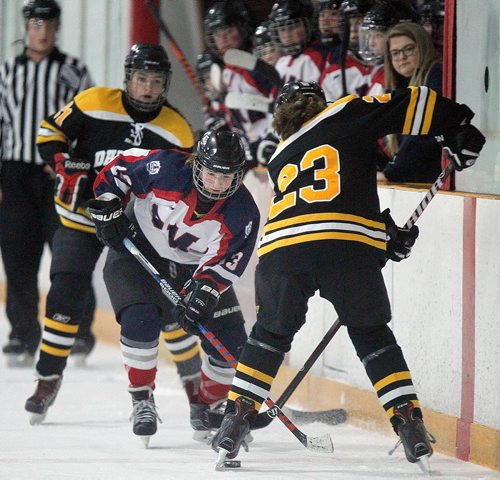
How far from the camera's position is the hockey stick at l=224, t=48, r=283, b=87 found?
5.03 m

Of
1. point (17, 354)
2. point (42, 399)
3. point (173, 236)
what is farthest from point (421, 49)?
point (17, 354)

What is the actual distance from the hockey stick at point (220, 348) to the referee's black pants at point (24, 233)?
5.16 feet

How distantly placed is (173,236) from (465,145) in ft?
3.03

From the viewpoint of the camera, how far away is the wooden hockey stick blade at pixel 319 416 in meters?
4.22

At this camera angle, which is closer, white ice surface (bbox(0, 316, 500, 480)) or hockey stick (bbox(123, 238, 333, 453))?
white ice surface (bbox(0, 316, 500, 480))

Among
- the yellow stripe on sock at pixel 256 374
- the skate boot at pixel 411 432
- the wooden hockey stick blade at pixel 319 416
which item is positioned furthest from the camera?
the wooden hockey stick blade at pixel 319 416

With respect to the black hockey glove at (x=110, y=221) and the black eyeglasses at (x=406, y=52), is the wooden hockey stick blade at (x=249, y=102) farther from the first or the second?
the black hockey glove at (x=110, y=221)

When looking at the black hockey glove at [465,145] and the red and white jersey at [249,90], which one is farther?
the red and white jersey at [249,90]

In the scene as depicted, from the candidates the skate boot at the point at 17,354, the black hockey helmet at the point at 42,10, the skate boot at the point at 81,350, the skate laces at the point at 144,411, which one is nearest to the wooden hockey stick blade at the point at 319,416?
the skate laces at the point at 144,411

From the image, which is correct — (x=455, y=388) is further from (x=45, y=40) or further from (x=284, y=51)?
(x=45, y=40)

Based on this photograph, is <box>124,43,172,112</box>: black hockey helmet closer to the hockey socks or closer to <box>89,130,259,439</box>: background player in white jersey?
<box>89,130,259,439</box>: background player in white jersey

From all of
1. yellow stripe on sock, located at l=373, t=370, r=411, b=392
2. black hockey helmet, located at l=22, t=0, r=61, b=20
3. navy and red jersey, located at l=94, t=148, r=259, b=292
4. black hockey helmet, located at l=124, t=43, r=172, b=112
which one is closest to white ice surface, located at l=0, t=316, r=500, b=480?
yellow stripe on sock, located at l=373, t=370, r=411, b=392

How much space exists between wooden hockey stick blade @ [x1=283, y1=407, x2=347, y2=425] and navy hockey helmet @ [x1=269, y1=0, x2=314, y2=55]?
4.85 feet

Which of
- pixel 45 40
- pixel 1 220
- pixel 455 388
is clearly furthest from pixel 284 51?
pixel 455 388
